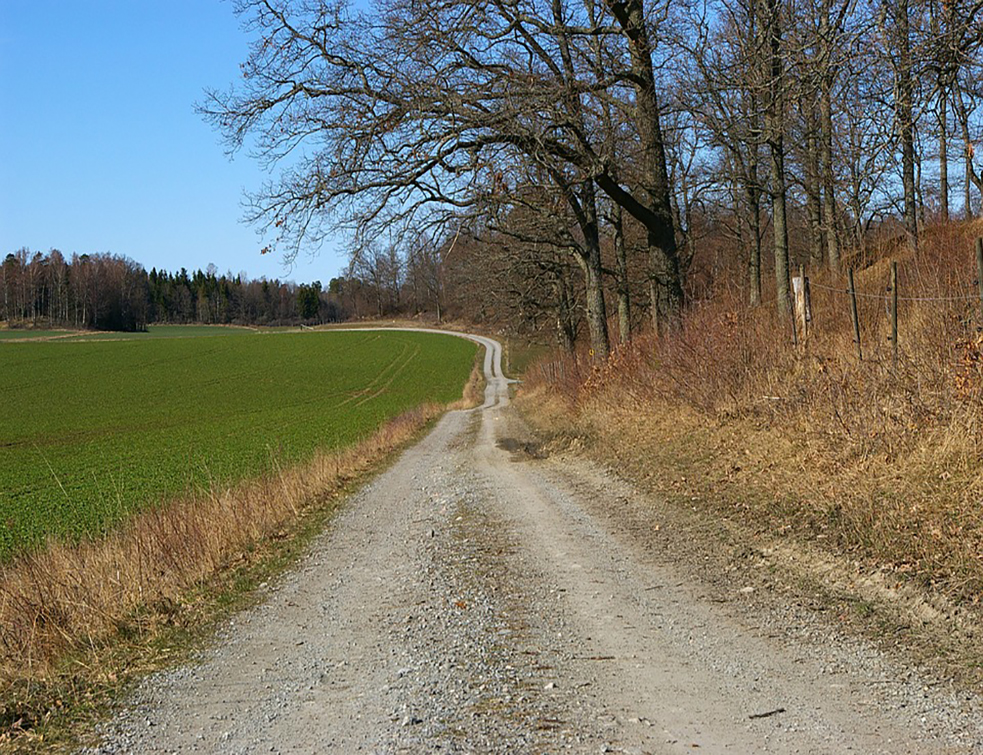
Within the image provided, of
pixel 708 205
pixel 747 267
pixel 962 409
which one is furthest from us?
pixel 747 267

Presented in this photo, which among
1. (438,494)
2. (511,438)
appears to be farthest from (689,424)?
(511,438)

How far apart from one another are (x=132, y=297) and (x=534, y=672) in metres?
151

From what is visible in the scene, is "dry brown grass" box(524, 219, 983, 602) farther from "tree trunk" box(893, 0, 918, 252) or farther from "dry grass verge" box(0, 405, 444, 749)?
"dry grass verge" box(0, 405, 444, 749)

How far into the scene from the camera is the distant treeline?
130m

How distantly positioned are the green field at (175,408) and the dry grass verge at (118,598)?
1.80m

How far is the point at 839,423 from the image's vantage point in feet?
28.8

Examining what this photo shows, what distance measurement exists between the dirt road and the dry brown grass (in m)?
A: 1.12

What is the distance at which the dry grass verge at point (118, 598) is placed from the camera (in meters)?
5.20

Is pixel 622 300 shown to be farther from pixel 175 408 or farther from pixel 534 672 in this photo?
pixel 175 408

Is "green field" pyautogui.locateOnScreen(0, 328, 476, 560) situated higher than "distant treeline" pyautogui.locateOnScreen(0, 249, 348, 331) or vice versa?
"distant treeline" pyautogui.locateOnScreen(0, 249, 348, 331)

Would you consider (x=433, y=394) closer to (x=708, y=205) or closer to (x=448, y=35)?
(x=708, y=205)

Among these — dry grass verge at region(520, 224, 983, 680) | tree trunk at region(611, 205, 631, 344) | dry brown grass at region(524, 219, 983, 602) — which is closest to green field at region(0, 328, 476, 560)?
dry grass verge at region(520, 224, 983, 680)

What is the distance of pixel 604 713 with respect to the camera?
434 cm

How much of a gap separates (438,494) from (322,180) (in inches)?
217
